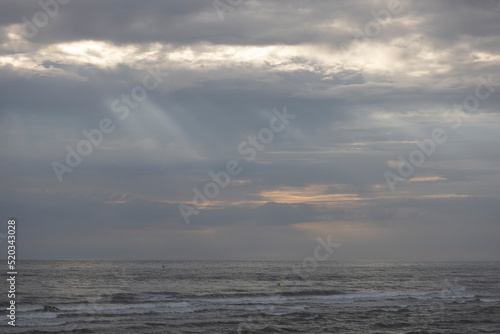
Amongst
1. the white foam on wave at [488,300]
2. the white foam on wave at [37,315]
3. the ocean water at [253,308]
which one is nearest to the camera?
the ocean water at [253,308]

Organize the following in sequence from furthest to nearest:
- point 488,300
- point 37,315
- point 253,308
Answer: point 488,300, point 253,308, point 37,315

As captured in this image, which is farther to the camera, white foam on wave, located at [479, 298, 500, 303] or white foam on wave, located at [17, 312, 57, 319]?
white foam on wave, located at [479, 298, 500, 303]

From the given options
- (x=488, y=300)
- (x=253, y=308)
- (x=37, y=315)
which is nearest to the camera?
(x=37, y=315)

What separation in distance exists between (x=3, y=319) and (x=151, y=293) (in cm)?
2170

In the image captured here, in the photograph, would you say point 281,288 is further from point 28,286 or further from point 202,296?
point 28,286

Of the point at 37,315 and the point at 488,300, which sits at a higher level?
the point at 37,315

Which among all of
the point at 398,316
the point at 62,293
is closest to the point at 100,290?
the point at 62,293

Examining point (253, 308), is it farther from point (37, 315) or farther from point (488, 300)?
point (488, 300)

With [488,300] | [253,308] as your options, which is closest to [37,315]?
[253,308]

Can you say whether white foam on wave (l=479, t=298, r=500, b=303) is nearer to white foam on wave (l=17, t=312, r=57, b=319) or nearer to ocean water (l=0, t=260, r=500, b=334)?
ocean water (l=0, t=260, r=500, b=334)

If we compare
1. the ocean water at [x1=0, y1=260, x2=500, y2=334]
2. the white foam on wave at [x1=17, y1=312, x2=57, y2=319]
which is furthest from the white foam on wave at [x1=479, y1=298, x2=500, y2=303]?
the white foam on wave at [x1=17, y1=312, x2=57, y2=319]

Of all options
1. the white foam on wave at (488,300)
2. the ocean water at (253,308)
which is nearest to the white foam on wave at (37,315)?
the ocean water at (253,308)

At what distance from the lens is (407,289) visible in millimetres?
65188

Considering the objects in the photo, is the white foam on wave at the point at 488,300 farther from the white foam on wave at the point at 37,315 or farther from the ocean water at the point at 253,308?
the white foam on wave at the point at 37,315
